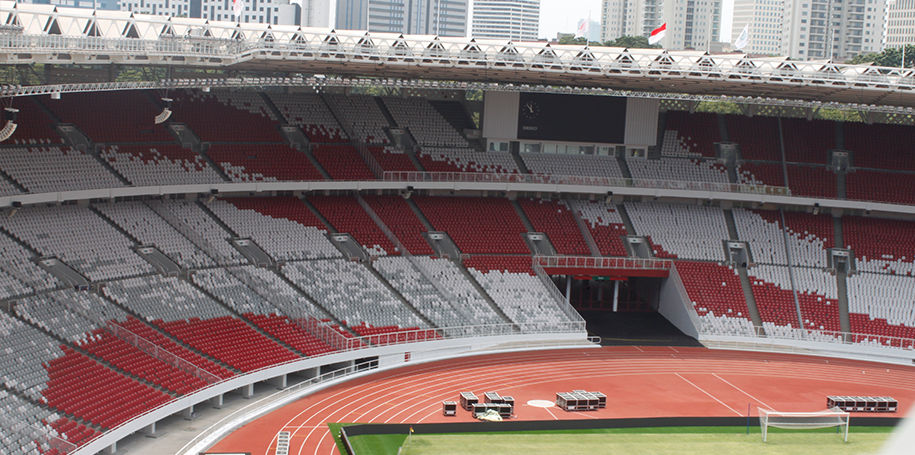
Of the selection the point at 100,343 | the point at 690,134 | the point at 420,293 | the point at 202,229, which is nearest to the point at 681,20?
the point at 690,134

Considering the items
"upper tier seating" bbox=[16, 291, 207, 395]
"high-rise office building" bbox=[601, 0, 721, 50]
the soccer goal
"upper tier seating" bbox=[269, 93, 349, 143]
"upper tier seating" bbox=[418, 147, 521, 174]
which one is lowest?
the soccer goal

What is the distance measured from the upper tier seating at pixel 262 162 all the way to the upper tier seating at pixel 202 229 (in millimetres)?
2375

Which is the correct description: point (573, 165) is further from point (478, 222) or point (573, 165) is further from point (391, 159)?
point (391, 159)

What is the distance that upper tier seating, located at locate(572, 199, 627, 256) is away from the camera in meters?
42.0

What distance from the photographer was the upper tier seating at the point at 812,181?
144 ft

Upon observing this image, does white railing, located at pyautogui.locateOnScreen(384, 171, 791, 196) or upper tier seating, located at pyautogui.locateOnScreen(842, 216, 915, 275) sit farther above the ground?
white railing, located at pyautogui.locateOnScreen(384, 171, 791, 196)

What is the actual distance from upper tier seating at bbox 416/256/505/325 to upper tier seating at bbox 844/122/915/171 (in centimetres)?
Answer: 2223

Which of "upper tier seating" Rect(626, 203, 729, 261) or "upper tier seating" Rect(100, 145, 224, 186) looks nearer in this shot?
"upper tier seating" Rect(100, 145, 224, 186)

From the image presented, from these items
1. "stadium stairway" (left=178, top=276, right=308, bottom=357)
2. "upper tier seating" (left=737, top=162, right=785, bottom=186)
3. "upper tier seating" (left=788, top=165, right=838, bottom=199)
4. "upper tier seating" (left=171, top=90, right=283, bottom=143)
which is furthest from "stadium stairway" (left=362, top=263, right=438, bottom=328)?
"upper tier seating" (left=788, top=165, right=838, bottom=199)

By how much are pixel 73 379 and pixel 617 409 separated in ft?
55.7

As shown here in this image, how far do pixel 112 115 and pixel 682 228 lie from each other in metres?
27.2

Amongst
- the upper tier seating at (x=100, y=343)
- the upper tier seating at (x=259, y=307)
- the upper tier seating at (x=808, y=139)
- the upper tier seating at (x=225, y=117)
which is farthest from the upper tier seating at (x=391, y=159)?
the upper tier seating at (x=808, y=139)

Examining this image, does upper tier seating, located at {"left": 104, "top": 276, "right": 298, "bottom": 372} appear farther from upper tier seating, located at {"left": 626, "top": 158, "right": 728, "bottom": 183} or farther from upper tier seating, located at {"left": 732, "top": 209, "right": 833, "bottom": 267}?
upper tier seating, located at {"left": 732, "top": 209, "right": 833, "bottom": 267}

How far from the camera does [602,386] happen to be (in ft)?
105
